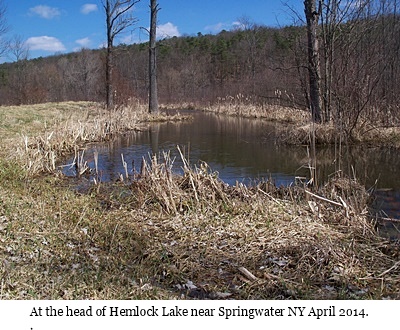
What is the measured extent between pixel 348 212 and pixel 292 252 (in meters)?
1.10

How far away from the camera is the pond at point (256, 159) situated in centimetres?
675

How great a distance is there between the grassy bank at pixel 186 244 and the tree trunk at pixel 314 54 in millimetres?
6299

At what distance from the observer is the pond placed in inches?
266

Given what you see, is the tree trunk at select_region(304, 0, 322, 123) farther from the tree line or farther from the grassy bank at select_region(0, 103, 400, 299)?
the grassy bank at select_region(0, 103, 400, 299)

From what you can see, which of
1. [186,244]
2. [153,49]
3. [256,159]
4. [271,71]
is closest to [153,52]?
[153,49]

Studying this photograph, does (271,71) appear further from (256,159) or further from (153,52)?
(256,159)

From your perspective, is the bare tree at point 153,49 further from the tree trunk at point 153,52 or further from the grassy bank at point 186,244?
the grassy bank at point 186,244

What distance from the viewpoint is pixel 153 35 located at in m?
20.8

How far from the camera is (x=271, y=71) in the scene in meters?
26.9

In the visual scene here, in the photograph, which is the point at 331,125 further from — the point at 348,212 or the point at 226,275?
the point at 226,275

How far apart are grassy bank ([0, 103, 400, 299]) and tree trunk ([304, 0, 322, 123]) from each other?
630 centimetres

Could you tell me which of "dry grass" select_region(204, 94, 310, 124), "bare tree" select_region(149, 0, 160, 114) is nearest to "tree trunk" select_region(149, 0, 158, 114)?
"bare tree" select_region(149, 0, 160, 114)

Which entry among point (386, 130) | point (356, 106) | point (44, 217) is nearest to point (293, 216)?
point (44, 217)

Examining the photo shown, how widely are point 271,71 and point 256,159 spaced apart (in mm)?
19316
